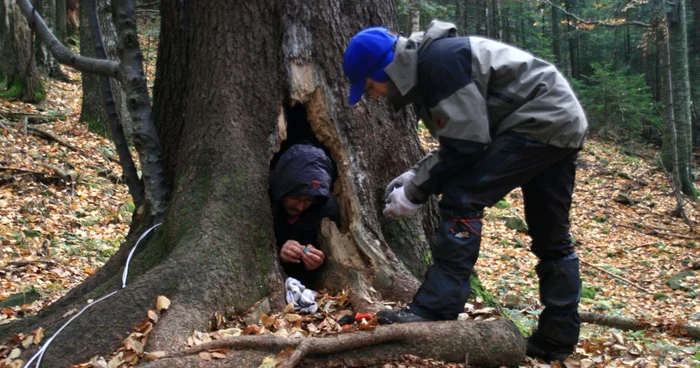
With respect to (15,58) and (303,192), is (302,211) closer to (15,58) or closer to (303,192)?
(303,192)

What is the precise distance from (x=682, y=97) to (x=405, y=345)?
54.4ft

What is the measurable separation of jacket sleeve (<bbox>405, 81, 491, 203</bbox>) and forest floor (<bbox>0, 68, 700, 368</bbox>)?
93 centimetres

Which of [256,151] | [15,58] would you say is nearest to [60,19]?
[15,58]

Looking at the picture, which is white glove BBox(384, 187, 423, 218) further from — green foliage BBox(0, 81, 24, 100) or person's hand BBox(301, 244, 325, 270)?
green foliage BBox(0, 81, 24, 100)

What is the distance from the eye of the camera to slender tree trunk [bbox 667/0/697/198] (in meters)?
16.2

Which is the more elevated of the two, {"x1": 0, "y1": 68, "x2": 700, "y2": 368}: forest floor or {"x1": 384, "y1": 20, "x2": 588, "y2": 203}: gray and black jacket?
{"x1": 384, "y1": 20, "x2": 588, "y2": 203}: gray and black jacket

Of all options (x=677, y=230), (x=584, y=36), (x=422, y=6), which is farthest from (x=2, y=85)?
(x=584, y=36)

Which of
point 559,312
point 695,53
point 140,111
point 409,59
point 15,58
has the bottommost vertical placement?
point 559,312

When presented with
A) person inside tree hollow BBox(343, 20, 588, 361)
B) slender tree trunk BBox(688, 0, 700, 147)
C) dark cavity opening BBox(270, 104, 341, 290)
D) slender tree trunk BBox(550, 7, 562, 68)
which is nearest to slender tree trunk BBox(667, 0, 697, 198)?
slender tree trunk BBox(688, 0, 700, 147)

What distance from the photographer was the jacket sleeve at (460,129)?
270 cm

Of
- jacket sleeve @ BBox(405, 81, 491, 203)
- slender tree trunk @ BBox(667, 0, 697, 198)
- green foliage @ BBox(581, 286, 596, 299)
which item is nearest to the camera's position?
jacket sleeve @ BBox(405, 81, 491, 203)

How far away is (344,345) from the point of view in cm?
261

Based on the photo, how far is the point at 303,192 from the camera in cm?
368

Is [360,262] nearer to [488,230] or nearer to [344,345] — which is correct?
[344,345]
